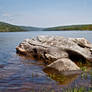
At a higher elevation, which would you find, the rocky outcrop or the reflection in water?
the rocky outcrop

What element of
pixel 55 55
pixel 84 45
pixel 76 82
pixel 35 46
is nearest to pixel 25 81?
pixel 76 82

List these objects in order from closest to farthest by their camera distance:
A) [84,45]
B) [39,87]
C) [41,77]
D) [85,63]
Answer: [39,87], [41,77], [85,63], [84,45]

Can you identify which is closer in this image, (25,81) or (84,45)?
(25,81)

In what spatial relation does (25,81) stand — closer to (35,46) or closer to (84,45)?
(35,46)

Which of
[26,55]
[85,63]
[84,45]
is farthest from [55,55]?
[26,55]

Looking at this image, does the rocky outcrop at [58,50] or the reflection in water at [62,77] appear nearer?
the reflection in water at [62,77]

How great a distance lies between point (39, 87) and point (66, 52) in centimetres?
756

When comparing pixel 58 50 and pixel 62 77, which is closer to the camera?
pixel 62 77

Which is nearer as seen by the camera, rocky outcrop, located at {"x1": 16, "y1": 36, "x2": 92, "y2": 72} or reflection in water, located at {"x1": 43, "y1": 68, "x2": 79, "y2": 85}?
reflection in water, located at {"x1": 43, "y1": 68, "x2": 79, "y2": 85}

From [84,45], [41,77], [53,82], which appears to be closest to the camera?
[53,82]

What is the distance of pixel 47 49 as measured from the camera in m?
16.1

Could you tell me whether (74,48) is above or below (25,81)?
above

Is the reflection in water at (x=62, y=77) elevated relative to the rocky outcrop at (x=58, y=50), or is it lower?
lower

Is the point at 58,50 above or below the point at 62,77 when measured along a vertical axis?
above
